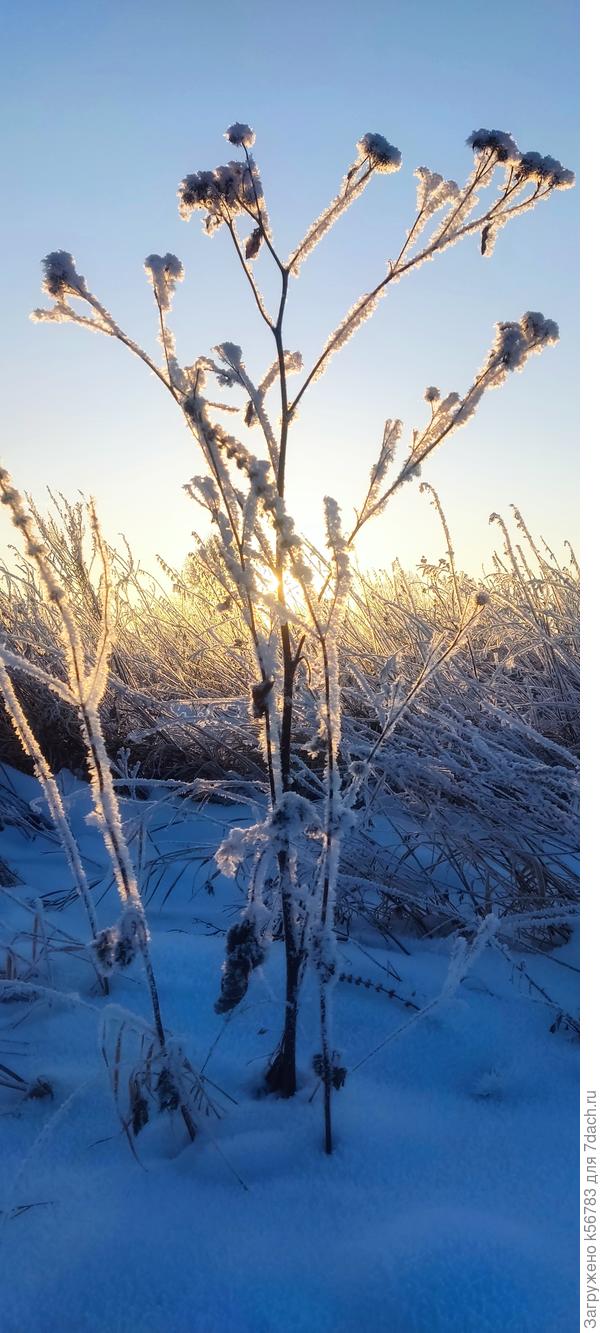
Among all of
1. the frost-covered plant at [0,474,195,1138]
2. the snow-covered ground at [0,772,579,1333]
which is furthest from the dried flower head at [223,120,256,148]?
the snow-covered ground at [0,772,579,1333]

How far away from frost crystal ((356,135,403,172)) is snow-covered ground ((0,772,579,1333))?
108 cm

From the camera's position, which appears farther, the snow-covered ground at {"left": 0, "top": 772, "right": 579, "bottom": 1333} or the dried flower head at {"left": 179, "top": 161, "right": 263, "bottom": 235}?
the dried flower head at {"left": 179, "top": 161, "right": 263, "bottom": 235}

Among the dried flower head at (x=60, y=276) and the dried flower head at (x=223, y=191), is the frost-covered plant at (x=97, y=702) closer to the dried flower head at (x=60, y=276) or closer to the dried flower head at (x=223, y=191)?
the dried flower head at (x=60, y=276)

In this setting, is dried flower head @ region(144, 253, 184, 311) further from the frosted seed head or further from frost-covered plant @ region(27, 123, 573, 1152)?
the frosted seed head

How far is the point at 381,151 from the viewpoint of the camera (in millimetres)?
1052

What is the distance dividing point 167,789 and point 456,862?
3.19 ft

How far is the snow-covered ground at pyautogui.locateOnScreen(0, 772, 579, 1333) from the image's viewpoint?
859 mm

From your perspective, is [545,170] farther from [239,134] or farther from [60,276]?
[60,276]

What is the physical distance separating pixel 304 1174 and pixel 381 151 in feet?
4.21

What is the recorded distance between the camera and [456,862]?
1.84 meters

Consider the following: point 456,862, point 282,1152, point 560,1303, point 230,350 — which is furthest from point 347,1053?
point 230,350
